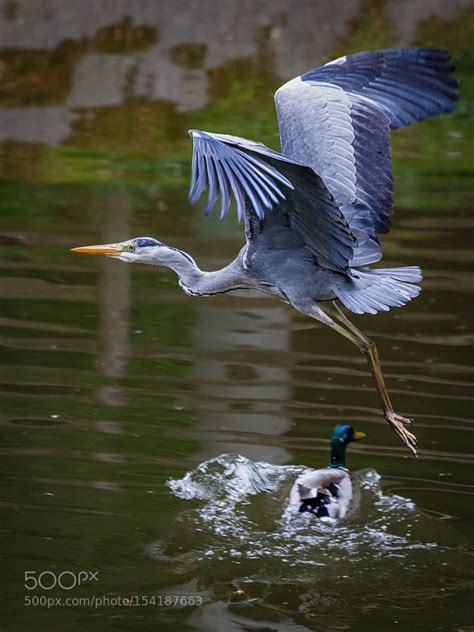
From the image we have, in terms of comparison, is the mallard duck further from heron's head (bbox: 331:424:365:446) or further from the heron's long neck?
the heron's long neck

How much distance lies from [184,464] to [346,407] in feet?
4.66

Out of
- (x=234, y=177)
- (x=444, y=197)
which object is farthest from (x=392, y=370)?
(x=444, y=197)

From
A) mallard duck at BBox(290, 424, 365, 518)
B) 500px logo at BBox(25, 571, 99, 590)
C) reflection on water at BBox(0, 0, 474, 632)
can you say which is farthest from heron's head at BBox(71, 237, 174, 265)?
500px logo at BBox(25, 571, 99, 590)

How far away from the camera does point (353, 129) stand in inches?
298

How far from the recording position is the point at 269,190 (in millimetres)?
6273

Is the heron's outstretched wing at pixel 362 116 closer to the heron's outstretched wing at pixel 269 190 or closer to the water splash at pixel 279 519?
the heron's outstretched wing at pixel 269 190

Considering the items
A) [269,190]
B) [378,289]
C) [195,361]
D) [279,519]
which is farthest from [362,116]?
[195,361]

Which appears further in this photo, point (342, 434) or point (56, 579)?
point (342, 434)

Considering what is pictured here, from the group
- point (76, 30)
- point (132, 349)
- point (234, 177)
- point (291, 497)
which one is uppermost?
point (76, 30)

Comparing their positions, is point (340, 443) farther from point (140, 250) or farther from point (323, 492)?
point (140, 250)

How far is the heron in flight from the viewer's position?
7.16 m

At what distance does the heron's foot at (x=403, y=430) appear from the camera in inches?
292

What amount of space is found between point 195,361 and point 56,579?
338cm

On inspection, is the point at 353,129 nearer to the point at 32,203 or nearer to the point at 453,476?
the point at 453,476
